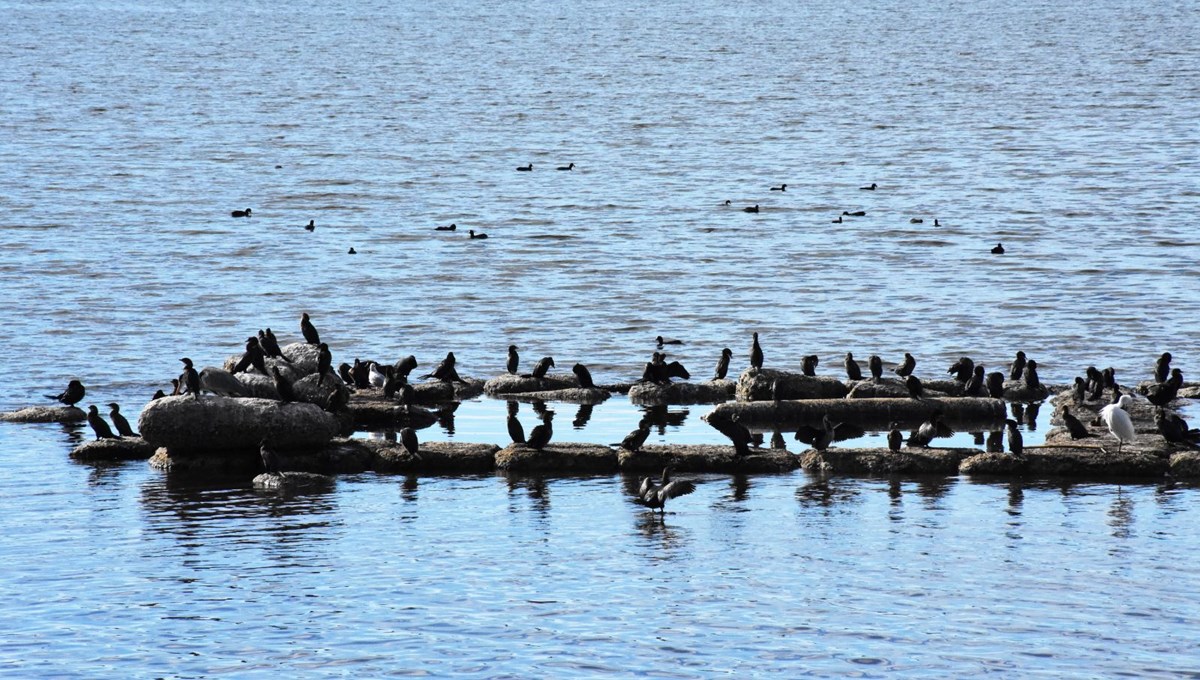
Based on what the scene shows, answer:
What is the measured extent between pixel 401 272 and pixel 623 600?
30.6m

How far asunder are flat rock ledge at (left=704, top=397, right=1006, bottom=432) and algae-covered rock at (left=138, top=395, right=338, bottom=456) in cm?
657

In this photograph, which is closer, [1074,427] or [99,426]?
[1074,427]

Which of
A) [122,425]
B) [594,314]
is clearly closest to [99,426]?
[122,425]

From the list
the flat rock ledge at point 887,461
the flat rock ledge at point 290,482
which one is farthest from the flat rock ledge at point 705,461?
the flat rock ledge at point 290,482

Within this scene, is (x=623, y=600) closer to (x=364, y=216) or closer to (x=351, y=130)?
(x=364, y=216)

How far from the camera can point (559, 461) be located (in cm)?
2388

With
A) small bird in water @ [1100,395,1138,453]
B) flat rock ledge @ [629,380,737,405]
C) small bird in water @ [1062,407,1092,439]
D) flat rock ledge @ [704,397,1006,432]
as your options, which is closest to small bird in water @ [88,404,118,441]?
flat rock ledge @ [629,380,737,405]

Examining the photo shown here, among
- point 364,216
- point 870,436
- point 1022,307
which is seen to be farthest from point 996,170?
point 870,436

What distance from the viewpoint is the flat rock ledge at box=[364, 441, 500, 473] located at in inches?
949

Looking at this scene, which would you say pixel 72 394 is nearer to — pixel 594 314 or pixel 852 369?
pixel 852 369

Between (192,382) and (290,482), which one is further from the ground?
(192,382)

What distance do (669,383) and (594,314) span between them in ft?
36.9

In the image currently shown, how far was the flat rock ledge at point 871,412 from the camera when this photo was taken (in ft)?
89.0

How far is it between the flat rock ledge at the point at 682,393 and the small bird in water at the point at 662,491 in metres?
7.69
